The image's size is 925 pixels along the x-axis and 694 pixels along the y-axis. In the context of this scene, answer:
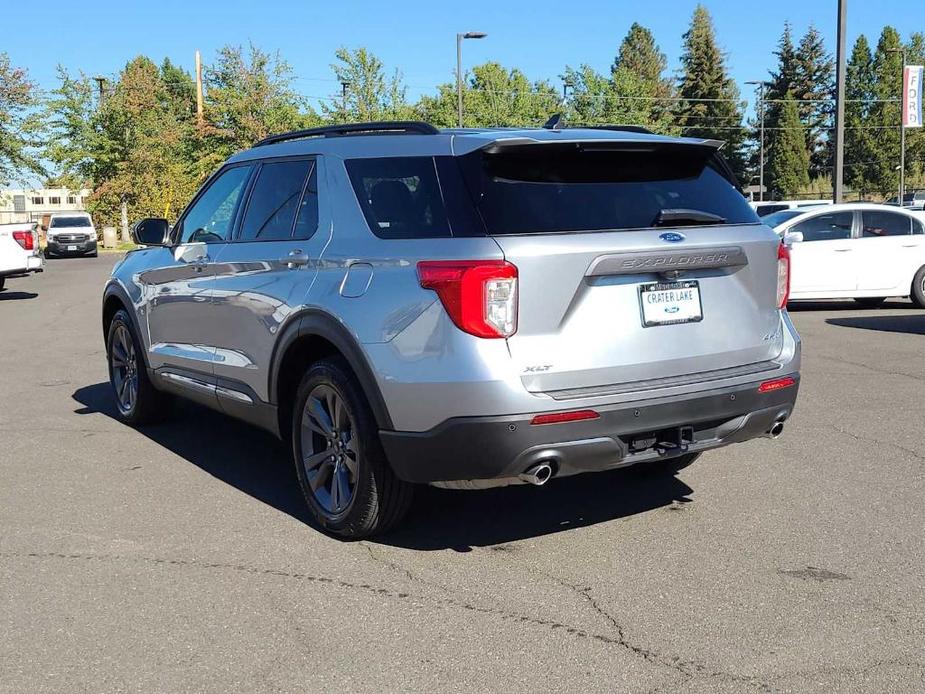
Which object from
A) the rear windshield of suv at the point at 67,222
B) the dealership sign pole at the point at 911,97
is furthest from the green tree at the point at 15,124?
the dealership sign pole at the point at 911,97

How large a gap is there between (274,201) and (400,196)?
48.1 inches

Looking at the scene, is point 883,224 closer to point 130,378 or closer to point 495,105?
point 130,378

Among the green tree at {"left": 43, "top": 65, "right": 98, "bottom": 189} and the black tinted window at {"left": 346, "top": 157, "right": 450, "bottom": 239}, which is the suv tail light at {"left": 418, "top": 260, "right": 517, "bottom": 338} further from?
the green tree at {"left": 43, "top": 65, "right": 98, "bottom": 189}

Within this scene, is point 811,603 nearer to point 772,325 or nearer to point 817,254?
point 772,325

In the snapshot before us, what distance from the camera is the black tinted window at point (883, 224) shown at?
15.3 m

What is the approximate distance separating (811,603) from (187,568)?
8.37 feet

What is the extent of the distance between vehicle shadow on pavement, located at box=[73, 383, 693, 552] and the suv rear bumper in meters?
0.68

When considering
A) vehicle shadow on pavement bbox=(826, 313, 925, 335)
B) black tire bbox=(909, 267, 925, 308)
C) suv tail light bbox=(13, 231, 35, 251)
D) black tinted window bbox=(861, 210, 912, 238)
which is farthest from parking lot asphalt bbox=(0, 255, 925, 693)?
suv tail light bbox=(13, 231, 35, 251)

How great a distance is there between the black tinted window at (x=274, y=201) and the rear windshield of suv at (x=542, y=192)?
64 cm

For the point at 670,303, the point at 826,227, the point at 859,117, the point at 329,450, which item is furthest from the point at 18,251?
the point at 859,117

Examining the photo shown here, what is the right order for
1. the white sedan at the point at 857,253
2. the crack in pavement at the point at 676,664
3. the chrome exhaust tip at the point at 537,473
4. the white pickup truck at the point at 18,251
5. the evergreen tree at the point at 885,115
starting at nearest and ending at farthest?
1. the crack in pavement at the point at 676,664
2. the chrome exhaust tip at the point at 537,473
3. the white sedan at the point at 857,253
4. the white pickup truck at the point at 18,251
5. the evergreen tree at the point at 885,115

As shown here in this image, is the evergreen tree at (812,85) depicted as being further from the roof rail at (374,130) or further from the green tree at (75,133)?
the roof rail at (374,130)

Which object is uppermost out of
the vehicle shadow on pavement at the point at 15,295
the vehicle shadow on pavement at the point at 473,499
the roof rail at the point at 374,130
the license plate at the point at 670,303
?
the roof rail at the point at 374,130

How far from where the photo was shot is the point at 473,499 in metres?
5.59
